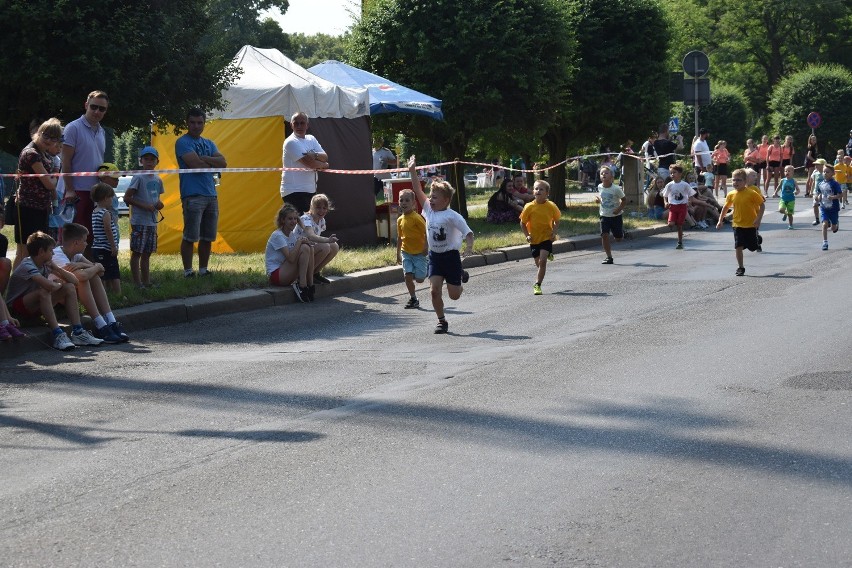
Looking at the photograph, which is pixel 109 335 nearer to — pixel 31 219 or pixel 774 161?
pixel 31 219

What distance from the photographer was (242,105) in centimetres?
1891

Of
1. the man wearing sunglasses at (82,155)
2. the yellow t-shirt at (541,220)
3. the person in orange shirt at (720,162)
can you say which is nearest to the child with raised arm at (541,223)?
the yellow t-shirt at (541,220)

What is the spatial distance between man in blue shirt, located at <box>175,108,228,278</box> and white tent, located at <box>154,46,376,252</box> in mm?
4007

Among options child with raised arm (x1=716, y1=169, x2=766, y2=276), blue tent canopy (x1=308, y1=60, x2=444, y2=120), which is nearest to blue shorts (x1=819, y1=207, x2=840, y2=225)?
child with raised arm (x1=716, y1=169, x2=766, y2=276)

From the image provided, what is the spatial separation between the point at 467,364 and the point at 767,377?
2.15 metres

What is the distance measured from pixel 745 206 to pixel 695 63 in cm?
1190

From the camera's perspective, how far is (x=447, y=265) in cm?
1196

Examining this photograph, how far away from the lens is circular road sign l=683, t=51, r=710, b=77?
27.4 metres

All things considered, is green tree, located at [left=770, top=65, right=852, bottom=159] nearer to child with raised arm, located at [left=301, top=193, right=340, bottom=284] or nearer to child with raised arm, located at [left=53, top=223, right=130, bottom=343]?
child with raised arm, located at [left=301, top=193, right=340, bottom=284]

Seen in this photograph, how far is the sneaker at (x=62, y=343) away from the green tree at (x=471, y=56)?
42.7ft

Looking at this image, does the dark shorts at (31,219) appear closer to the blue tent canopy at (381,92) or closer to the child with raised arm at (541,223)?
the child with raised arm at (541,223)

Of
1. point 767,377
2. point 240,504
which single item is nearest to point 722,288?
point 767,377

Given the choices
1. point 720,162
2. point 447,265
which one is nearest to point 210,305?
point 447,265

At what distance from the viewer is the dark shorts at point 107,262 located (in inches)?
501
